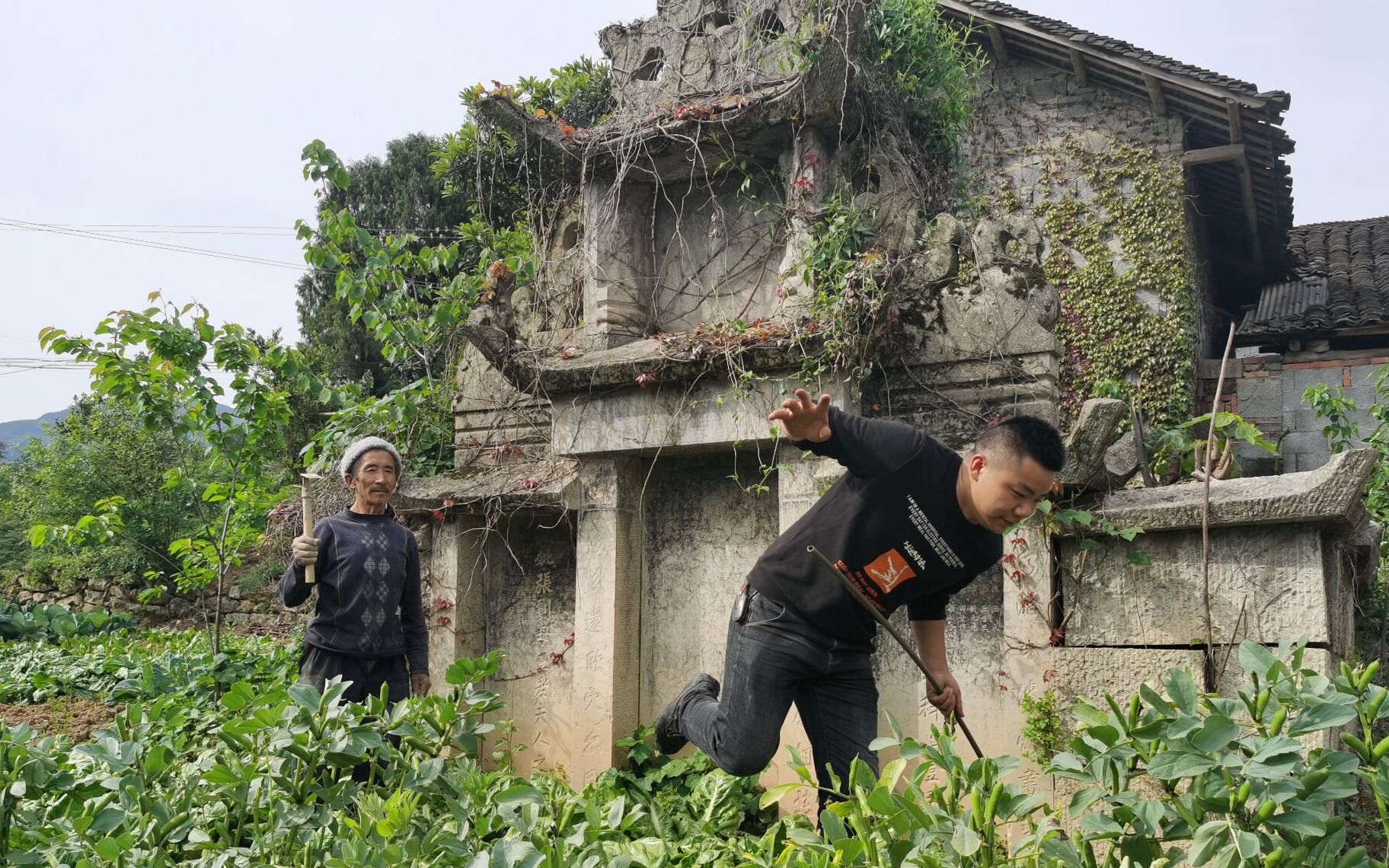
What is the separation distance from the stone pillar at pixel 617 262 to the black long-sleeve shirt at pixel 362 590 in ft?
5.46

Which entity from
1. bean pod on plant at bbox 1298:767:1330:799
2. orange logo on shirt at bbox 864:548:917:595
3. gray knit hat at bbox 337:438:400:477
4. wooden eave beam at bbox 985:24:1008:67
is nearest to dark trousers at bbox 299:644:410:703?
gray knit hat at bbox 337:438:400:477

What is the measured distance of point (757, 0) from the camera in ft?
17.2

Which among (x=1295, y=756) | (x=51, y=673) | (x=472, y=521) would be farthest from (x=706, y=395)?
(x=51, y=673)

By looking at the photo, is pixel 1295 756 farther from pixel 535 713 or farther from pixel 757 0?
pixel 757 0

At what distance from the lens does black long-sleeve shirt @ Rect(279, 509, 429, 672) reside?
3988 millimetres

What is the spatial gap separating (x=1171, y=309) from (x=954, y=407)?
6.40 meters

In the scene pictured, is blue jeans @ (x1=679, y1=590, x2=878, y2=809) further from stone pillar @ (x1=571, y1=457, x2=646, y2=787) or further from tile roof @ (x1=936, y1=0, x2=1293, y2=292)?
tile roof @ (x1=936, y1=0, x2=1293, y2=292)

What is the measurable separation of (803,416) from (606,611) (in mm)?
2238

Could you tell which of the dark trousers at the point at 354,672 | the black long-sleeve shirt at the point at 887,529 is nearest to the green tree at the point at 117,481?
the dark trousers at the point at 354,672

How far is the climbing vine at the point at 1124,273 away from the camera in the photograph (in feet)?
31.6

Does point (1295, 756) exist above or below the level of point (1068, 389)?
below

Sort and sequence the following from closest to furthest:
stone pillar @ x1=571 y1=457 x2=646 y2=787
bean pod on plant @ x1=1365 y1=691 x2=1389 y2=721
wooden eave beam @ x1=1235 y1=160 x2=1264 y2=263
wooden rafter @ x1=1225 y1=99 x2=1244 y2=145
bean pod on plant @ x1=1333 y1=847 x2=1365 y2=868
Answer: bean pod on plant @ x1=1333 y1=847 x2=1365 y2=868
bean pod on plant @ x1=1365 y1=691 x2=1389 y2=721
stone pillar @ x1=571 y1=457 x2=646 y2=787
wooden rafter @ x1=1225 y1=99 x2=1244 y2=145
wooden eave beam @ x1=1235 y1=160 x2=1264 y2=263

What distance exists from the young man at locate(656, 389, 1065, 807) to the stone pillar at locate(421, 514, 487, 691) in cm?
218

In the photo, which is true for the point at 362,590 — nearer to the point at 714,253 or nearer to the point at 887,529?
the point at 887,529
